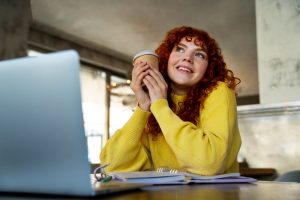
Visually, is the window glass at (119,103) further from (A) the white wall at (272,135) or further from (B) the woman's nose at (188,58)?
(B) the woman's nose at (188,58)

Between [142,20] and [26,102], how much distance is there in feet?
18.8

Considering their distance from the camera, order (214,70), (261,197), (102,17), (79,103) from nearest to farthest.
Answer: (79,103)
(261,197)
(214,70)
(102,17)

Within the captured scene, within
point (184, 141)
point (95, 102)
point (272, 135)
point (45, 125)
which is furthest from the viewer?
point (95, 102)

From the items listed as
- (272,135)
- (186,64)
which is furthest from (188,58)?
(272,135)

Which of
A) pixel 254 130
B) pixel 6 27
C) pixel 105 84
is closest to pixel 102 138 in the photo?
pixel 105 84

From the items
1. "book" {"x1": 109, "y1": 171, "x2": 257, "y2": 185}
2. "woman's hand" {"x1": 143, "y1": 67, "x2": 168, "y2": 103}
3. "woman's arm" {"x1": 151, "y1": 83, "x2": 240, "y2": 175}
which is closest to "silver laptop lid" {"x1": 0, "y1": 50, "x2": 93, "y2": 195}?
"book" {"x1": 109, "y1": 171, "x2": 257, "y2": 185}

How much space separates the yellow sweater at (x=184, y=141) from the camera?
1087mm

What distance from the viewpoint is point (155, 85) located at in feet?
4.15

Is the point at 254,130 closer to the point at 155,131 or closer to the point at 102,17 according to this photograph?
the point at 155,131

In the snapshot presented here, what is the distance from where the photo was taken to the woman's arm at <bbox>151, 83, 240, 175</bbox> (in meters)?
1.08

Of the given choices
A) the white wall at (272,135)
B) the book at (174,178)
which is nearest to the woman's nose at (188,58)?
the book at (174,178)

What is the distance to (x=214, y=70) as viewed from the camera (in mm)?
1489

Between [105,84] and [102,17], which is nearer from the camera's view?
[102,17]

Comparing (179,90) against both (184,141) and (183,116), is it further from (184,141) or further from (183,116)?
(184,141)
